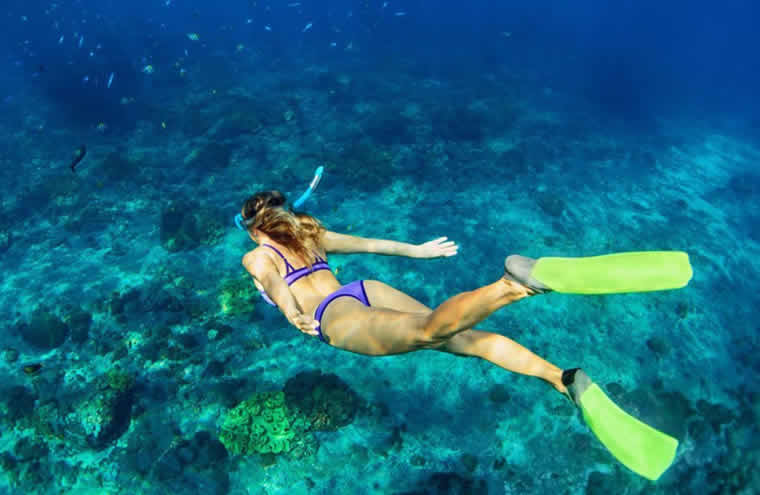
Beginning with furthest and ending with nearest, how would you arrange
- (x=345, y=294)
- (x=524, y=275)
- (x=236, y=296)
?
1. (x=236, y=296)
2. (x=345, y=294)
3. (x=524, y=275)

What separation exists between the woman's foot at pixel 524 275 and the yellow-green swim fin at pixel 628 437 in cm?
123

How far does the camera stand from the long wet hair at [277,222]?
4.73 metres

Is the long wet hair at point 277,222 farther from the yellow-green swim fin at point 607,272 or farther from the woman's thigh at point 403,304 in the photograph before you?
the yellow-green swim fin at point 607,272

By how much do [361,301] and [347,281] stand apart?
24.1 feet

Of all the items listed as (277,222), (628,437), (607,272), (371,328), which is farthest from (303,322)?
(628,437)

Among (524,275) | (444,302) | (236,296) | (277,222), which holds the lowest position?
(236,296)

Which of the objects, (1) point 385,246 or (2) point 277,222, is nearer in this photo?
(2) point 277,222

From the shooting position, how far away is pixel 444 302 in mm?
2891

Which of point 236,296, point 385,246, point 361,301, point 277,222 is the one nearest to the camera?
point 361,301

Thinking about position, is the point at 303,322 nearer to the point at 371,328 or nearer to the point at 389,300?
the point at 371,328

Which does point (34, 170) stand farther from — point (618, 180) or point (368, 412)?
point (618, 180)

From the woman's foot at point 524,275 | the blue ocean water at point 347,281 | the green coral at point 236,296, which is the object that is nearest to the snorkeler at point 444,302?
the woman's foot at point 524,275

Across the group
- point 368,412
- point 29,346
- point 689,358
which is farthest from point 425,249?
point 29,346

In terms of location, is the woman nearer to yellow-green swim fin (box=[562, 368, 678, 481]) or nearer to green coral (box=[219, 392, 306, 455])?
yellow-green swim fin (box=[562, 368, 678, 481])
